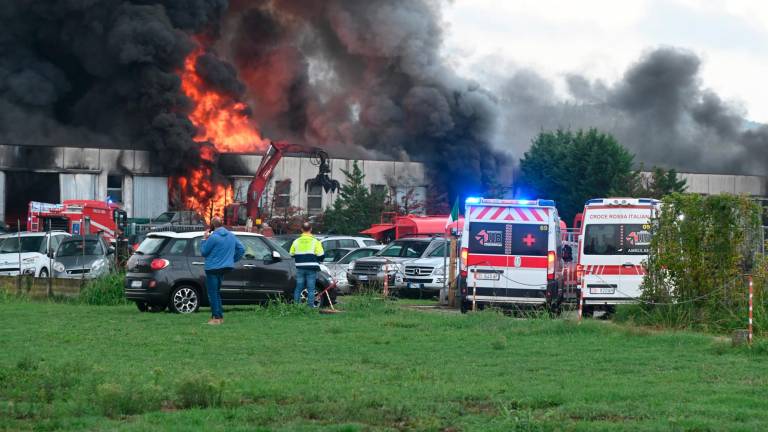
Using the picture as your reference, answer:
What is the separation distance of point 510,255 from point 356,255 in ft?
36.4

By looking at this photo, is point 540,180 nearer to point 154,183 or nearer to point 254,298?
point 154,183

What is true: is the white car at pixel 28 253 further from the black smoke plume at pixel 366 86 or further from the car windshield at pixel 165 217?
the black smoke plume at pixel 366 86

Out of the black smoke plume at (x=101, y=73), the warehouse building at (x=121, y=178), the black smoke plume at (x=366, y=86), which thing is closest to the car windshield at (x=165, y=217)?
the black smoke plume at (x=101, y=73)

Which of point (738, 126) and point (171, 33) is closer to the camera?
point (171, 33)

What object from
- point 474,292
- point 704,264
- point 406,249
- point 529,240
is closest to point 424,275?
point 406,249

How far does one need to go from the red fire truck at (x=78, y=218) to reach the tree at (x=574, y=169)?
1890cm

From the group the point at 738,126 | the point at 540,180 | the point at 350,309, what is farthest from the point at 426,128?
the point at 350,309

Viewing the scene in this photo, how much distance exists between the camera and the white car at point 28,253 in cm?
3391

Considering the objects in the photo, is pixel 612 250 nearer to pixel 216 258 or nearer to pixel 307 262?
pixel 307 262

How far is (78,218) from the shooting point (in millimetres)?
47656

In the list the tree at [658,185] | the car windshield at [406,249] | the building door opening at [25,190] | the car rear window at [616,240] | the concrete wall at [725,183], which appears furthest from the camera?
the concrete wall at [725,183]

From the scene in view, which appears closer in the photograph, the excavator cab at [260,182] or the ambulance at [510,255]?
the ambulance at [510,255]

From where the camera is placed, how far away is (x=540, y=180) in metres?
62.5

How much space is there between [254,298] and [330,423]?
519 inches
